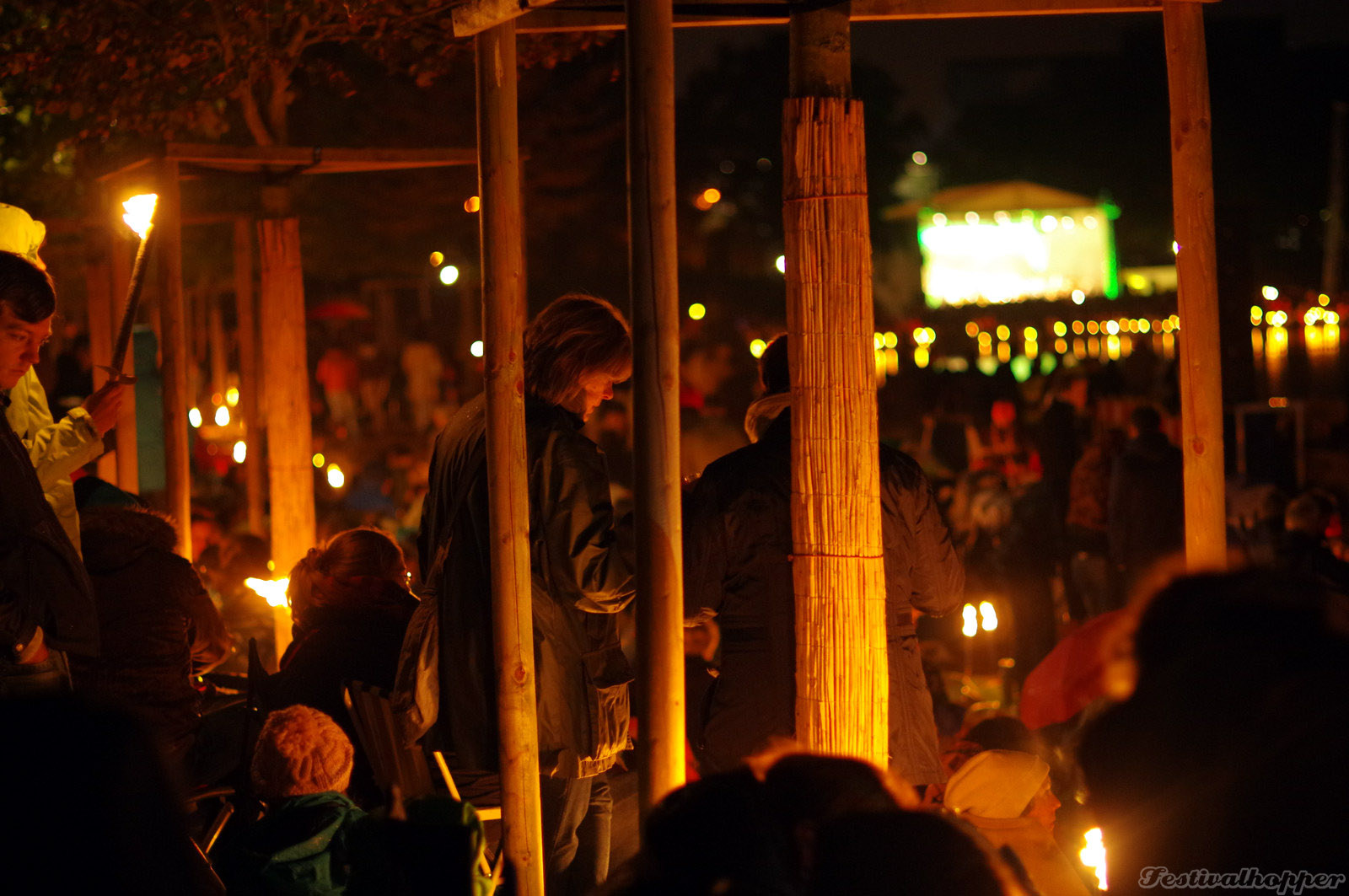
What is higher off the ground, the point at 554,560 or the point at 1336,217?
the point at 1336,217

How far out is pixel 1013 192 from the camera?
1980 inches

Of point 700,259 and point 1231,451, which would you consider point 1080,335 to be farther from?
point 1231,451

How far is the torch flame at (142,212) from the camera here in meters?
5.34

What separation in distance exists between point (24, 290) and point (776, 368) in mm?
2216

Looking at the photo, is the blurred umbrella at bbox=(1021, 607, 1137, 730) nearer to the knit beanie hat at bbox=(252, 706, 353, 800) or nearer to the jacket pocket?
the jacket pocket

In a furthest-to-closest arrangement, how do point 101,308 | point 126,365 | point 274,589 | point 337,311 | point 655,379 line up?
point 337,311 → point 101,308 → point 126,365 → point 274,589 → point 655,379

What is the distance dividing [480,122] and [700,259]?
34.9 m

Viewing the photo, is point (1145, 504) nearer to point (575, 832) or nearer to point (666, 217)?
point (575, 832)

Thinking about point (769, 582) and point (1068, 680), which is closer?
point (769, 582)

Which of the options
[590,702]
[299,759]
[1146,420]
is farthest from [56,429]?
[1146,420]

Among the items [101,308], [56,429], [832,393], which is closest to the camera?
[832,393]

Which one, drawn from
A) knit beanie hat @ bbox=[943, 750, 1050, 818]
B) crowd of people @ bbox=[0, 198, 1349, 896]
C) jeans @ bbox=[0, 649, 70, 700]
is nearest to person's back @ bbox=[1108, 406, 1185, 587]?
crowd of people @ bbox=[0, 198, 1349, 896]

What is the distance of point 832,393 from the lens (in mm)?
3484

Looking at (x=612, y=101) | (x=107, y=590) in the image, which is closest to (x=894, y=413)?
(x=612, y=101)
